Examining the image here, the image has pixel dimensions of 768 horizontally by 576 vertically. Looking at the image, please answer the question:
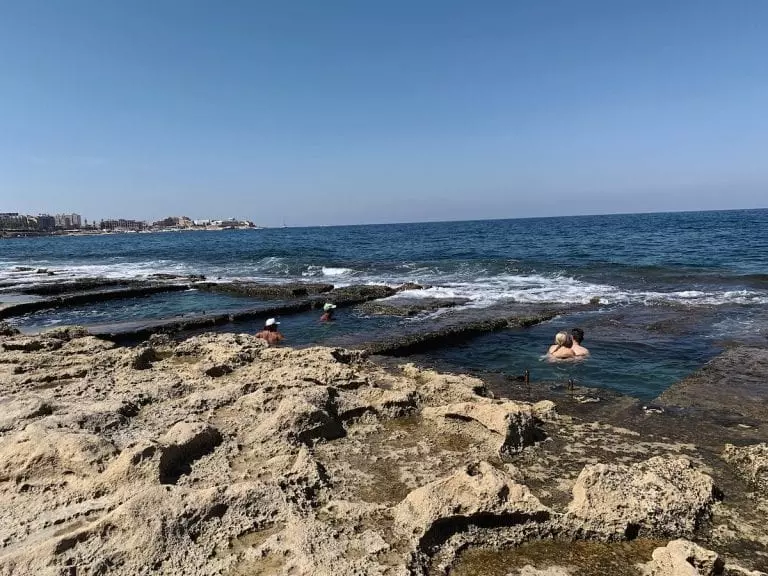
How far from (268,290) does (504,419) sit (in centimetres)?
1760

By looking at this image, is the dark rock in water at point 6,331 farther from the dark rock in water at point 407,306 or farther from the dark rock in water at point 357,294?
the dark rock in water at point 407,306

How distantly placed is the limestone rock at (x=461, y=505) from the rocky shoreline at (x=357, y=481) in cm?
1

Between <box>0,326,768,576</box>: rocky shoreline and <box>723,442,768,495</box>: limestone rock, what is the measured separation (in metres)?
0.02

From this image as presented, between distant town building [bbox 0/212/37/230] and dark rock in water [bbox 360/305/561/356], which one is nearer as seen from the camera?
dark rock in water [bbox 360/305/561/356]

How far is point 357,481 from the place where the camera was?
14.9 ft

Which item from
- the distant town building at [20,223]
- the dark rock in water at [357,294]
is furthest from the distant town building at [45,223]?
the dark rock in water at [357,294]

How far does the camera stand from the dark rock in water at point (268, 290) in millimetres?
21125

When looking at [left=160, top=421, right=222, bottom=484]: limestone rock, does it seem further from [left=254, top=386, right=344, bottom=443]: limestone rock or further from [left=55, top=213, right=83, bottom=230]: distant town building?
[left=55, top=213, right=83, bottom=230]: distant town building

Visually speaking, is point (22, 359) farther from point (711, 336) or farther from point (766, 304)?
point (766, 304)

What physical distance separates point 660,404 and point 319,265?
30190mm

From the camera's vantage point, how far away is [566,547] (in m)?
3.78

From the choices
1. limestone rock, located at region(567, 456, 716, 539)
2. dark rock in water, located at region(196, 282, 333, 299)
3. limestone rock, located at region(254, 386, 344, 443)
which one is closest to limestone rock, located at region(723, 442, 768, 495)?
limestone rock, located at region(567, 456, 716, 539)

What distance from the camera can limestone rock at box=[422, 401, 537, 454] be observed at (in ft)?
17.4

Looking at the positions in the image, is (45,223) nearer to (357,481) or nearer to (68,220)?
A: (68,220)
